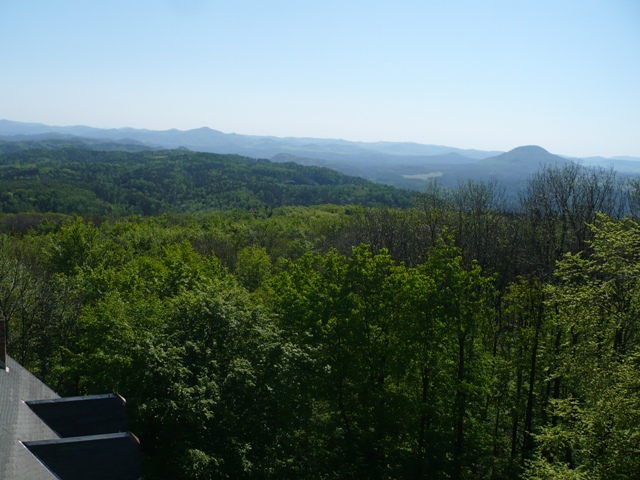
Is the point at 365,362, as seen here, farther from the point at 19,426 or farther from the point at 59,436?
the point at 19,426

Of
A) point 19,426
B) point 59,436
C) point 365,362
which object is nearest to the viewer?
point 19,426

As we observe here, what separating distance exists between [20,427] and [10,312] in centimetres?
1796

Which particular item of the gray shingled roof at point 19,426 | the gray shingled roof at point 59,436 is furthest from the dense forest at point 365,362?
the gray shingled roof at point 19,426

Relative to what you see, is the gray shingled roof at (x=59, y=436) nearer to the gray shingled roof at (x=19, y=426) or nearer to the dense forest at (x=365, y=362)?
the gray shingled roof at (x=19, y=426)

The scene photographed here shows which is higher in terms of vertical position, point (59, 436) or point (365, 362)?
point (365, 362)

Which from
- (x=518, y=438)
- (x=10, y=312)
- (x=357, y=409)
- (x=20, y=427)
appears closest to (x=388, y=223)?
(x=518, y=438)

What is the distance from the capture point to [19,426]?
14430 millimetres

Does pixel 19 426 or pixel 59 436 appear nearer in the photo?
pixel 19 426

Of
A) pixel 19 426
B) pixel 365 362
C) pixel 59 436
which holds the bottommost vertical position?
pixel 59 436

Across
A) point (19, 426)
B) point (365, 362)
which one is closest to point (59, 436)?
point (19, 426)

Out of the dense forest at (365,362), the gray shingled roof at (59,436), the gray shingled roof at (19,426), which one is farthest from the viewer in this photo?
the dense forest at (365,362)

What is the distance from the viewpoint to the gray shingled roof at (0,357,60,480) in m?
12.5

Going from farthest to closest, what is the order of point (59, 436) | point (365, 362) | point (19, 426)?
point (365, 362), point (59, 436), point (19, 426)

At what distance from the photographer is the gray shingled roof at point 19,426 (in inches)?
492
